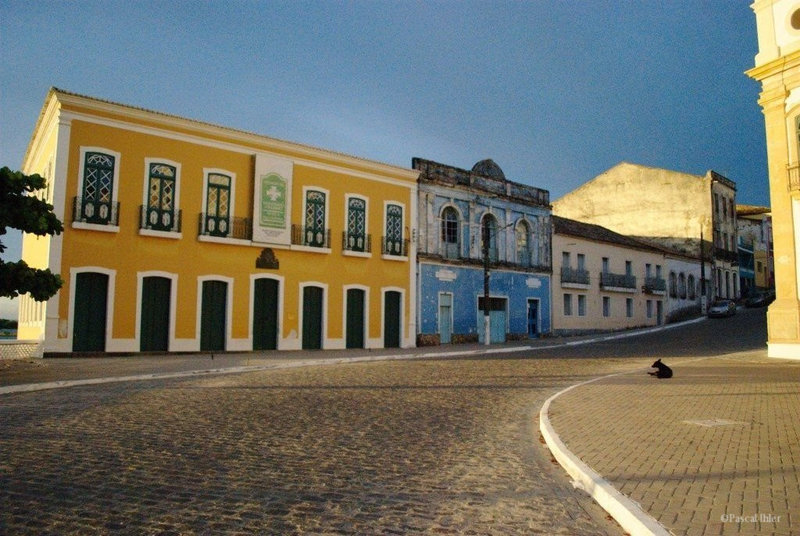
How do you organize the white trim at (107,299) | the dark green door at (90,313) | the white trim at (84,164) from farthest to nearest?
→ the white trim at (84,164) → the dark green door at (90,313) → the white trim at (107,299)

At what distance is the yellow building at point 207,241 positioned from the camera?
17.6 m

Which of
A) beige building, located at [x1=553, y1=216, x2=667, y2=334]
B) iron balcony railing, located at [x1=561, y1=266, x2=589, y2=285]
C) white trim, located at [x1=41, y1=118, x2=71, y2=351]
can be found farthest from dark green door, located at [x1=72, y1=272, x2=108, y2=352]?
iron balcony railing, located at [x1=561, y1=266, x2=589, y2=285]

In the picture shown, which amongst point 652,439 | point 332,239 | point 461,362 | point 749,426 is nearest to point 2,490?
point 652,439

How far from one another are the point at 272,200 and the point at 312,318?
4.66 m

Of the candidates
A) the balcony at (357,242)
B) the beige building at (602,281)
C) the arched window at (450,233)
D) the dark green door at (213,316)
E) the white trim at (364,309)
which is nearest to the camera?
the dark green door at (213,316)

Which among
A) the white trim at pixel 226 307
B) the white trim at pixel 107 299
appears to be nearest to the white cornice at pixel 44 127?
the white trim at pixel 107 299

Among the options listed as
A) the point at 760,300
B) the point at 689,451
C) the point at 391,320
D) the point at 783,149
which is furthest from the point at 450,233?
the point at 760,300

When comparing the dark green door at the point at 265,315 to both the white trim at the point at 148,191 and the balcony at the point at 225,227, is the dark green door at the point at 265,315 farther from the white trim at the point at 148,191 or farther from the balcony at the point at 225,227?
the white trim at the point at 148,191

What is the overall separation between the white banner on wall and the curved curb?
16.2 meters

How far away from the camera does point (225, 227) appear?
2022 centimetres

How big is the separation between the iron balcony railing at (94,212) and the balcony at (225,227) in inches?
105

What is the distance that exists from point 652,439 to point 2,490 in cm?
607

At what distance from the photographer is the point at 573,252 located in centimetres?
3334

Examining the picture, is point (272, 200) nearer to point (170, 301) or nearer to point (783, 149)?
point (170, 301)
